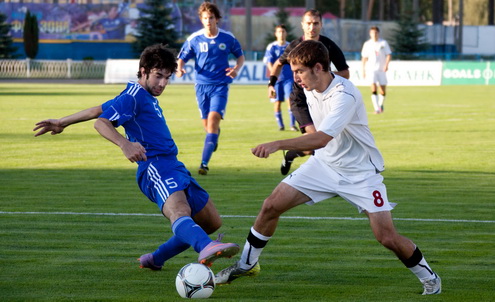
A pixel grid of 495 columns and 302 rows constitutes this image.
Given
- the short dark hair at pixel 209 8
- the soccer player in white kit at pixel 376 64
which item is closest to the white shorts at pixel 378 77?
the soccer player in white kit at pixel 376 64

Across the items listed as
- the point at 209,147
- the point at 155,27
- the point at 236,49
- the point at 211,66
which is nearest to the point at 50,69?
the point at 155,27

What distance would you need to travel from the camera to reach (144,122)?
6375 mm

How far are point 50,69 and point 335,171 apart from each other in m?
48.6

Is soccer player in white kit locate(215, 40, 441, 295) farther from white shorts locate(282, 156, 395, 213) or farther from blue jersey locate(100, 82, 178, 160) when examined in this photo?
blue jersey locate(100, 82, 178, 160)

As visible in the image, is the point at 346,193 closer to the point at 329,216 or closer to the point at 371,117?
the point at 329,216

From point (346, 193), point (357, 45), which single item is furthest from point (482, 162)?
point (357, 45)

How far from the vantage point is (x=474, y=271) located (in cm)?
663

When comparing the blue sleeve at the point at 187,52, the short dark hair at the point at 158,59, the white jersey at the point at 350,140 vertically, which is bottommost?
the blue sleeve at the point at 187,52

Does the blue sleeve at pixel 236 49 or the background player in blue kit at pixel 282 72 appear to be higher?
the blue sleeve at pixel 236 49

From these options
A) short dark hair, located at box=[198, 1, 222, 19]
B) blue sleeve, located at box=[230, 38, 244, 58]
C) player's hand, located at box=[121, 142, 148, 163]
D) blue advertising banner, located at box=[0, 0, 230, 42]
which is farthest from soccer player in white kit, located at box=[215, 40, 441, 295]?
blue advertising banner, located at box=[0, 0, 230, 42]

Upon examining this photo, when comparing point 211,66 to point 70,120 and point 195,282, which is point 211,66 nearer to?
point 70,120

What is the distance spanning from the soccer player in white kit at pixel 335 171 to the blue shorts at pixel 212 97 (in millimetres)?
7063

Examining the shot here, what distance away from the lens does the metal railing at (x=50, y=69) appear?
172 feet

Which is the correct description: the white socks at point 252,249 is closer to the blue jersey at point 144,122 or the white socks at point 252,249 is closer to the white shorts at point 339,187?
the white shorts at point 339,187
